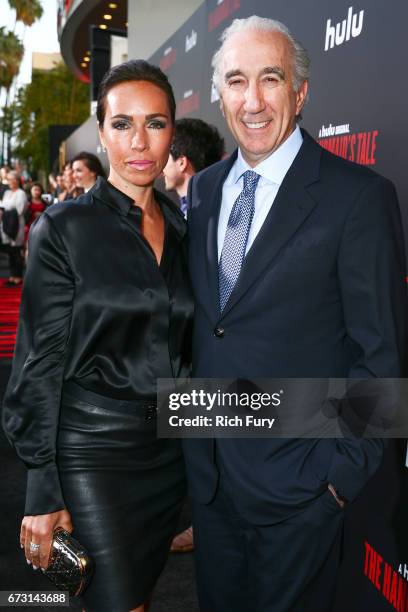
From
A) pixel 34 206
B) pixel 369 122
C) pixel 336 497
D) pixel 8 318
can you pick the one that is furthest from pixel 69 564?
pixel 34 206

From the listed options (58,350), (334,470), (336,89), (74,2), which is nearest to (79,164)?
(336,89)

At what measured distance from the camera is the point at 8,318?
9.51 metres

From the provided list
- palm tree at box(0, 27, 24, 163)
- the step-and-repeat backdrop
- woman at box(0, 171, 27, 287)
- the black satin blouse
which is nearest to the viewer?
the black satin blouse

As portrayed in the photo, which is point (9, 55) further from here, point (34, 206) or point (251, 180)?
point (251, 180)

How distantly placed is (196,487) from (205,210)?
0.85m

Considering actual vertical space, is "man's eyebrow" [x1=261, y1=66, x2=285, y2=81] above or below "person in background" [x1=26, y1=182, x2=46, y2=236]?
above

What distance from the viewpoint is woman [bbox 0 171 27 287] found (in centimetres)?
1183

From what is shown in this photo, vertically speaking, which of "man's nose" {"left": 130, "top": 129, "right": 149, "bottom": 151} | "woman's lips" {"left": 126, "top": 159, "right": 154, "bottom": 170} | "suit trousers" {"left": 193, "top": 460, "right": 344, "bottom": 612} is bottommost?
"suit trousers" {"left": 193, "top": 460, "right": 344, "bottom": 612}

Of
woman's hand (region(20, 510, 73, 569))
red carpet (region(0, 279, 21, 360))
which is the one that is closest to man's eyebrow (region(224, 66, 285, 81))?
woman's hand (region(20, 510, 73, 569))

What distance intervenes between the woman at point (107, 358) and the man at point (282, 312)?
0.49 ft

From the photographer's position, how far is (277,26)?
6.15 feet

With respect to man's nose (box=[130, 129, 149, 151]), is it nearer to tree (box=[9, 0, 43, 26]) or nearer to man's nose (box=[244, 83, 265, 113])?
man's nose (box=[244, 83, 265, 113])

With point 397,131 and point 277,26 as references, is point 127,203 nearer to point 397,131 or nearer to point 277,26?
point 277,26

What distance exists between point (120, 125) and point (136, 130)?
0.05 meters
